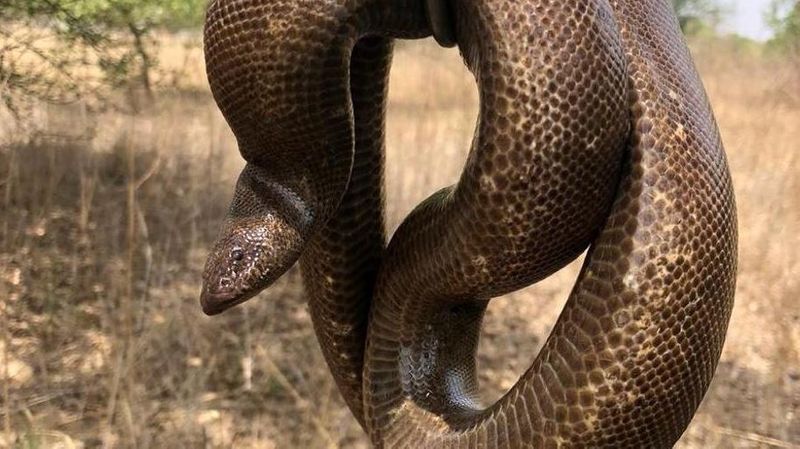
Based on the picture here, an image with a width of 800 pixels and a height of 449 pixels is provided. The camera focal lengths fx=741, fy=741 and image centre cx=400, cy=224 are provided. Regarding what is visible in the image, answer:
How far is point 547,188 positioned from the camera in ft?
1.82

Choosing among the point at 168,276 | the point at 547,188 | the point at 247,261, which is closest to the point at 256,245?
the point at 247,261

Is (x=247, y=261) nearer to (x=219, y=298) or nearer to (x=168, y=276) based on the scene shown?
(x=219, y=298)

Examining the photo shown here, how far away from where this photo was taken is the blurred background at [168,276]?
94.0 inches

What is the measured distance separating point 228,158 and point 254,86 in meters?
3.40

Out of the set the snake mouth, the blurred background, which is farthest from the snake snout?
the blurred background

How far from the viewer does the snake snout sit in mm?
626

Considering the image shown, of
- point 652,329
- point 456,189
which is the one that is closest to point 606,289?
point 652,329

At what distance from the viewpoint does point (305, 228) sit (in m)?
0.65

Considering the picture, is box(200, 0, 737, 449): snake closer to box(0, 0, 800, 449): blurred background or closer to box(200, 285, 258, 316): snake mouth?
box(200, 285, 258, 316): snake mouth

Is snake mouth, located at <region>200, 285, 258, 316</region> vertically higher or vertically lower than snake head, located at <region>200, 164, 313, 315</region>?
lower

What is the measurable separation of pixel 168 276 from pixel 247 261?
276cm

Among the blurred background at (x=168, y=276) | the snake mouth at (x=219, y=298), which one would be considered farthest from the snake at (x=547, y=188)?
the blurred background at (x=168, y=276)

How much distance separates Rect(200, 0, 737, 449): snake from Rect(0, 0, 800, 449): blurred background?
1223mm

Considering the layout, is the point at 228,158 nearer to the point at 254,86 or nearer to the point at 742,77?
the point at 254,86
